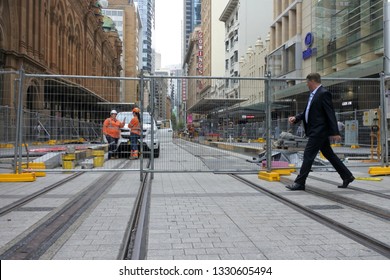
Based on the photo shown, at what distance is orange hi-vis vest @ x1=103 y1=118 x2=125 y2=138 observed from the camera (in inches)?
392

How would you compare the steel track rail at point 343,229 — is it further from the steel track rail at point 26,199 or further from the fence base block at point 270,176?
the steel track rail at point 26,199

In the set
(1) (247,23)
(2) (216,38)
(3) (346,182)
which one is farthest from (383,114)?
(2) (216,38)

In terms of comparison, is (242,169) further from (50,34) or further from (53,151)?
(50,34)

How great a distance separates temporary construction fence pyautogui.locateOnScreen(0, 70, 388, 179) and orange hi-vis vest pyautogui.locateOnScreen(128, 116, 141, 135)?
0.20 meters

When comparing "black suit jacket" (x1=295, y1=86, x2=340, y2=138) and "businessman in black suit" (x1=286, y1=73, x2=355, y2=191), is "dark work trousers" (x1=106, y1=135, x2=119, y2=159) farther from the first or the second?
"black suit jacket" (x1=295, y1=86, x2=340, y2=138)

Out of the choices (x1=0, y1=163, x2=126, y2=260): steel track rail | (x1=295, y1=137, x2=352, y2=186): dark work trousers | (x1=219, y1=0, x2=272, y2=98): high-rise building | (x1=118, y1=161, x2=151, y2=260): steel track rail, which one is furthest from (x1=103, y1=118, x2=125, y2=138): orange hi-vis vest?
(x1=219, y1=0, x2=272, y2=98): high-rise building

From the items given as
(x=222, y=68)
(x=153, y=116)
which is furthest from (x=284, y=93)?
(x=222, y=68)

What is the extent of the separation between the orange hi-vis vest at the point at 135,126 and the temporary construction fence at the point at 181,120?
0.66 ft

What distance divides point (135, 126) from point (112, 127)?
1.94 ft

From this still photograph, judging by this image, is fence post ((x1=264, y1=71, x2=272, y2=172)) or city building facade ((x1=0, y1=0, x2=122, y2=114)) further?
city building facade ((x1=0, y1=0, x2=122, y2=114))

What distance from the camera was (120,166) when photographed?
10.0 metres

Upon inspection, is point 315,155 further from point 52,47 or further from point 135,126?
point 52,47

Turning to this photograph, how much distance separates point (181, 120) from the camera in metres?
10.9

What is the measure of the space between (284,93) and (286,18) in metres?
44.1
